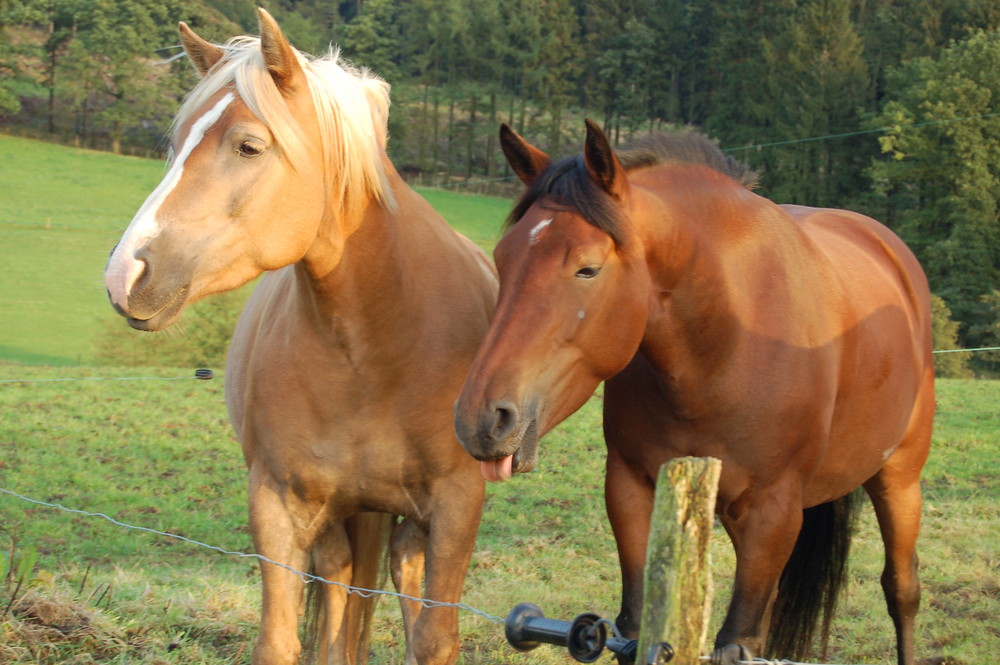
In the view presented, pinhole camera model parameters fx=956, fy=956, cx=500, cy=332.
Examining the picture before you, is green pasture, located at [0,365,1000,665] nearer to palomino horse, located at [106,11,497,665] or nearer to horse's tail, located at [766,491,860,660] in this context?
horse's tail, located at [766,491,860,660]

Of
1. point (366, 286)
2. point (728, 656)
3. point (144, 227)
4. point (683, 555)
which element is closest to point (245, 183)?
point (144, 227)

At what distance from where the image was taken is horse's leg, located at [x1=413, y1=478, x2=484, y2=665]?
307cm

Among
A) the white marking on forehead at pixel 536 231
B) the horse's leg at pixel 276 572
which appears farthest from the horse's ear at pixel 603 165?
the horse's leg at pixel 276 572

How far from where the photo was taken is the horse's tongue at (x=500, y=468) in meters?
2.49

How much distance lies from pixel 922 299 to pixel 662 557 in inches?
115

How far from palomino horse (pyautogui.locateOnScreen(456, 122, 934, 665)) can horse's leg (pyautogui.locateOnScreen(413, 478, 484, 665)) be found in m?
0.48

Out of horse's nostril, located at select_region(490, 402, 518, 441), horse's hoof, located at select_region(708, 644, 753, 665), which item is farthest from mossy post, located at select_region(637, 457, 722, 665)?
horse's nostril, located at select_region(490, 402, 518, 441)

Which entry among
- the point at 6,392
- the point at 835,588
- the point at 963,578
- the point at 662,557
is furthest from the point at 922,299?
the point at 6,392

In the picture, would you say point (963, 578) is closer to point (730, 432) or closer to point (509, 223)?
point (730, 432)

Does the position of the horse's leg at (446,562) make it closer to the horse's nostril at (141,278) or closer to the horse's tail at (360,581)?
the horse's tail at (360,581)

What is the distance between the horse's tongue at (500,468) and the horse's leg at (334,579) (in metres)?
1.36

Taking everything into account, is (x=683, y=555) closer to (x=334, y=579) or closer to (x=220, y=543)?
(x=334, y=579)

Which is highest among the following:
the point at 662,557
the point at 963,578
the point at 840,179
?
the point at 840,179

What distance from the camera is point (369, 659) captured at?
4426mm
